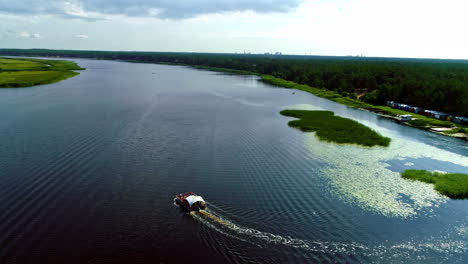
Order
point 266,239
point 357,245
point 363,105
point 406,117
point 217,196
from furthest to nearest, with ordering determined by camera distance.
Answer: point 363,105 < point 406,117 < point 217,196 < point 266,239 < point 357,245

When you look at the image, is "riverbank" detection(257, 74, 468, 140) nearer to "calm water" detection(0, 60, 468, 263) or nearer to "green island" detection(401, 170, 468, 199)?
"calm water" detection(0, 60, 468, 263)

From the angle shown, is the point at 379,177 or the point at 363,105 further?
the point at 363,105

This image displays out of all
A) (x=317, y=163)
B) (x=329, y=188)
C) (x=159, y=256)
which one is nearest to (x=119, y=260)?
(x=159, y=256)

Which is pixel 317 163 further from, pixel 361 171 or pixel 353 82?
pixel 353 82

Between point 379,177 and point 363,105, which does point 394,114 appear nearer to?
point 363,105

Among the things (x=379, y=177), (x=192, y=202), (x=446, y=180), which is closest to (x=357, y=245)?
(x=192, y=202)

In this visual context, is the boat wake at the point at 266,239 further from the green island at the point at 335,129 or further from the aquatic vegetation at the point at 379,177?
the green island at the point at 335,129

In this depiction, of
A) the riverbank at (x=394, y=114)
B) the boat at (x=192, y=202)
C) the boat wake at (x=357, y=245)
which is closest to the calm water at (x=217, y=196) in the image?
the boat wake at (x=357, y=245)
